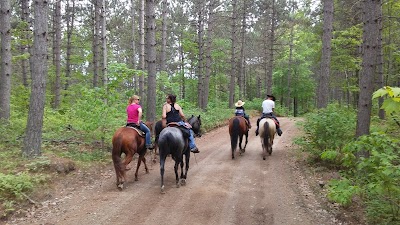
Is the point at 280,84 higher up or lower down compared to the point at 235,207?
higher up

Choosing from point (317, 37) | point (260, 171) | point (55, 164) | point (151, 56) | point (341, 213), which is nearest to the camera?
point (341, 213)

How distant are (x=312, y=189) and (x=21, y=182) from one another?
6.84 metres

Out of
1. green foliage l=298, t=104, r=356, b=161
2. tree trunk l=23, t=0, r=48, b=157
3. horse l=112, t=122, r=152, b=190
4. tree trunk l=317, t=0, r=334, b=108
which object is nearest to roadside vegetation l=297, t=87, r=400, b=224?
green foliage l=298, t=104, r=356, b=161

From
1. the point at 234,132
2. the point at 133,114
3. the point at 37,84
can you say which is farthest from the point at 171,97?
the point at 37,84

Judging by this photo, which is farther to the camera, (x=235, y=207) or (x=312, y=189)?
(x=312, y=189)

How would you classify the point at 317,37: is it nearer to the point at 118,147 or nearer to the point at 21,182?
the point at 118,147

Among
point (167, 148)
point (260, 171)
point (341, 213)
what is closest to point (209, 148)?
point (260, 171)

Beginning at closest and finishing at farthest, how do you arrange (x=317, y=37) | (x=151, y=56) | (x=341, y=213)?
(x=341, y=213)
(x=151, y=56)
(x=317, y=37)

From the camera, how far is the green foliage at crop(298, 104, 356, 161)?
936 cm

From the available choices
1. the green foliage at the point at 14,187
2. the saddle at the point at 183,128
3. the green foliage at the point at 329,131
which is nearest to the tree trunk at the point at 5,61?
the green foliage at the point at 14,187

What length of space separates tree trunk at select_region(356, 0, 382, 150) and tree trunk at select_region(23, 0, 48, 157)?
8.44 metres

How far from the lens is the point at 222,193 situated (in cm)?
761

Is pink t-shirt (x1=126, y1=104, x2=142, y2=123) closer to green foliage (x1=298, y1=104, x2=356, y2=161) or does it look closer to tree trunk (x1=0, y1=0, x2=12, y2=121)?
green foliage (x1=298, y1=104, x2=356, y2=161)

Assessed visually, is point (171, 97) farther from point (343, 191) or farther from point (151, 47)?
point (343, 191)
